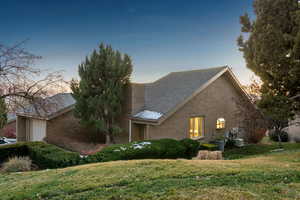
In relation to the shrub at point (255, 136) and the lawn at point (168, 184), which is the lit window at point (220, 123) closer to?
the shrub at point (255, 136)

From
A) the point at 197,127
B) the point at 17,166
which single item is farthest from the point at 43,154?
the point at 197,127

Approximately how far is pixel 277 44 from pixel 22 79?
1109 cm

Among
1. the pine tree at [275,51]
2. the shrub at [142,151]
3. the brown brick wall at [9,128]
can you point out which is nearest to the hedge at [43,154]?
the shrub at [142,151]

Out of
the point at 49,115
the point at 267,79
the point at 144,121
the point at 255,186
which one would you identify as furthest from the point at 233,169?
the point at 49,115

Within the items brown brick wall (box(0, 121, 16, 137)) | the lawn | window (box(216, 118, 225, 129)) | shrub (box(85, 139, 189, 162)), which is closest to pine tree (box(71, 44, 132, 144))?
shrub (box(85, 139, 189, 162))

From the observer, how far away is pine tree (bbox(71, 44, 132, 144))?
15359 mm

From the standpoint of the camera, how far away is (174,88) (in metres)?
18.5

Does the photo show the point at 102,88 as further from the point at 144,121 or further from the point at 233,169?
the point at 233,169

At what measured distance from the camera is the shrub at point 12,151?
1313 centimetres

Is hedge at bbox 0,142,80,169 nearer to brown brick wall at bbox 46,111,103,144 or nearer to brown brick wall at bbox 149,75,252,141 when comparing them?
brown brick wall at bbox 46,111,103,144

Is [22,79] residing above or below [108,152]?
above

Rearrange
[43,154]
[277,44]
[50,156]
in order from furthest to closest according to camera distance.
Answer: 1. [43,154]
2. [50,156]
3. [277,44]

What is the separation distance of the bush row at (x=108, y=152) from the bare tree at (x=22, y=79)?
101 inches

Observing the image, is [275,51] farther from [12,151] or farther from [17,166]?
[12,151]
